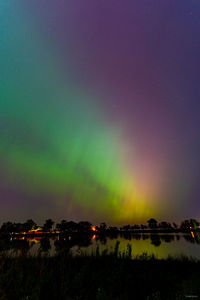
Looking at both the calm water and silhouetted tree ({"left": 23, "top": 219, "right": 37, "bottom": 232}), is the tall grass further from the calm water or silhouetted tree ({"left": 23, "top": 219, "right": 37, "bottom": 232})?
silhouetted tree ({"left": 23, "top": 219, "right": 37, "bottom": 232})

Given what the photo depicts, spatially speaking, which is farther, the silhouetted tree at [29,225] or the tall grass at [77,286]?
the silhouetted tree at [29,225]

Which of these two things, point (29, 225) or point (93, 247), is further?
point (29, 225)

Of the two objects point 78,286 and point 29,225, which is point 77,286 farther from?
point 29,225

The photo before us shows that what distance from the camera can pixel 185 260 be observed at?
15.7 metres

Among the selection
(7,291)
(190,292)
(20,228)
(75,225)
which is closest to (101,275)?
(190,292)

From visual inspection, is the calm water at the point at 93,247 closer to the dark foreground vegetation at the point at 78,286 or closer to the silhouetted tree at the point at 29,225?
the dark foreground vegetation at the point at 78,286

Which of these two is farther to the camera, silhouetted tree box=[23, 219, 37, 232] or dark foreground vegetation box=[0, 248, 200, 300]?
silhouetted tree box=[23, 219, 37, 232]

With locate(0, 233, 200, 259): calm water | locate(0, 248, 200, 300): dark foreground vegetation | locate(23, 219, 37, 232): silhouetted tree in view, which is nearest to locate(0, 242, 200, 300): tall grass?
locate(0, 248, 200, 300): dark foreground vegetation

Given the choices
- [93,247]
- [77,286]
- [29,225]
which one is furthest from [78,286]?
[29,225]

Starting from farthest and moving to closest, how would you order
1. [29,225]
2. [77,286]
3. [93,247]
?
[29,225] → [93,247] → [77,286]

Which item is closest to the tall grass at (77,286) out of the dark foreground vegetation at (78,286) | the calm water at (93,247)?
the dark foreground vegetation at (78,286)

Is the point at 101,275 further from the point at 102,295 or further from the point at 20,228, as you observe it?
the point at 20,228

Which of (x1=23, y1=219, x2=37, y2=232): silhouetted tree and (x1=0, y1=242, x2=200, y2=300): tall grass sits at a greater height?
(x1=23, y1=219, x2=37, y2=232): silhouetted tree

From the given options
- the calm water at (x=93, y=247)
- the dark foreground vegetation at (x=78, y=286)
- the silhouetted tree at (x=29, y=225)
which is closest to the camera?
the dark foreground vegetation at (x=78, y=286)
